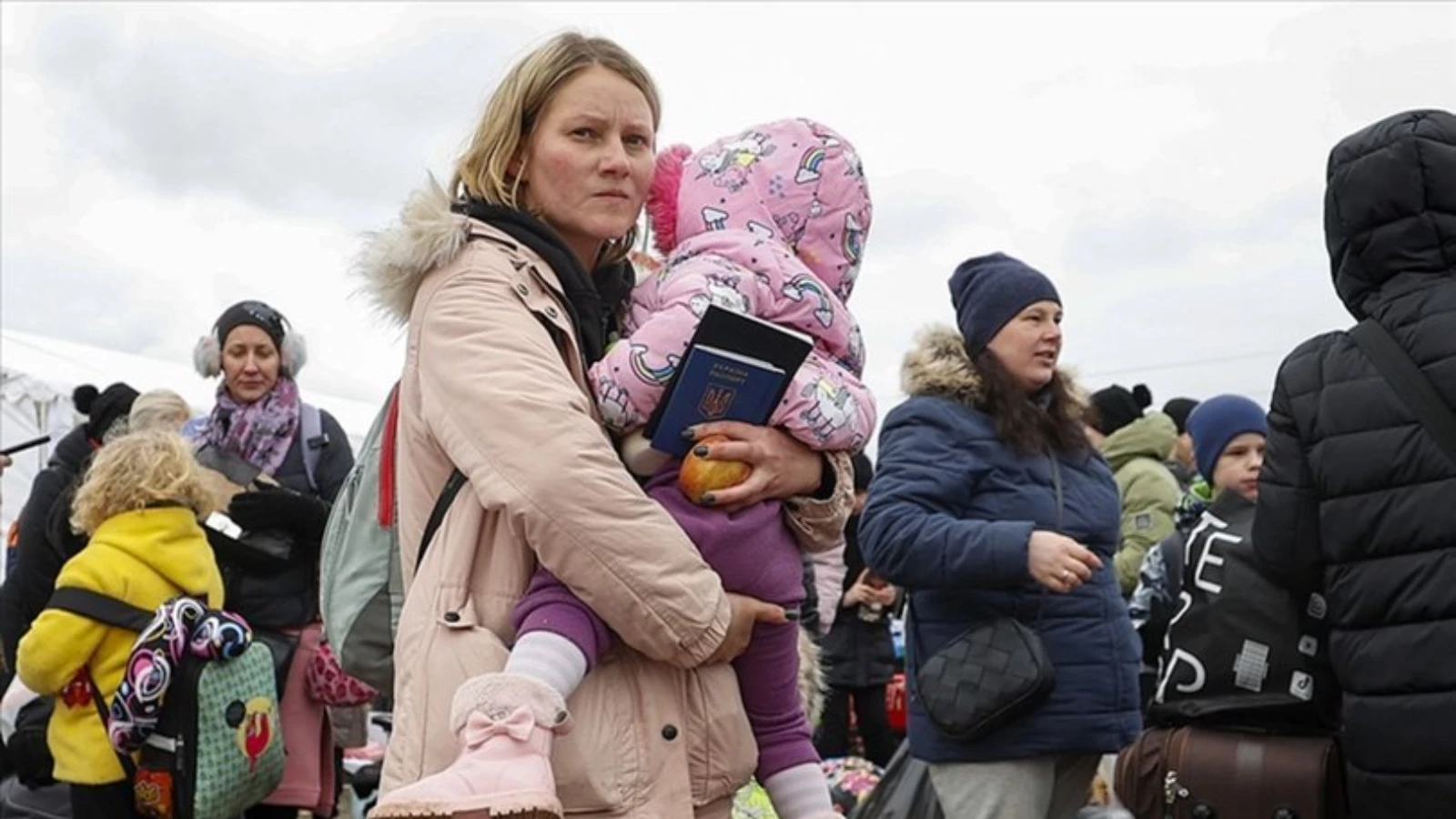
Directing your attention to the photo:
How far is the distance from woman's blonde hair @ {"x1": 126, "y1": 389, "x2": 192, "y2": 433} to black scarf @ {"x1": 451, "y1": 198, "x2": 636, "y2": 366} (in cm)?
339

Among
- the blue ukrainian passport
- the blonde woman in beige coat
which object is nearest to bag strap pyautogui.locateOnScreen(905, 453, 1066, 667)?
the blonde woman in beige coat

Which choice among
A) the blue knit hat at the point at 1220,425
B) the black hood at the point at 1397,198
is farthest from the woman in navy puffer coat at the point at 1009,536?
the black hood at the point at 1397,198

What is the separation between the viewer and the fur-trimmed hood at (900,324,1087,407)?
3744mm

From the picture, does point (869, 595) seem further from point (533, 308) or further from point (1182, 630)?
point (533, 308)

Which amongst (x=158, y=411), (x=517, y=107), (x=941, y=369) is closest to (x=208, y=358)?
(x=158, y=411)

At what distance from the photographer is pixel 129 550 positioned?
4188mm

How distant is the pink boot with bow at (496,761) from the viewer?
1487mm

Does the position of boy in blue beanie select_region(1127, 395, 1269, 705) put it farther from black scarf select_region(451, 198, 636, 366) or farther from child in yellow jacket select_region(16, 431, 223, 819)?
child in yellow jacket select_region(16, 431, 223, 819)

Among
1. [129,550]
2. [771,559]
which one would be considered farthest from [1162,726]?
[129,550]

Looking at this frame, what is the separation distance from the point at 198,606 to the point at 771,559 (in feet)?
8.27

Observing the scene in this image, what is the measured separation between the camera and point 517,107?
2.02 m

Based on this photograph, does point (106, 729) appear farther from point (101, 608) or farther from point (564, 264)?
point (564, 264)

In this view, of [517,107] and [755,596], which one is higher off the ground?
[517,107]

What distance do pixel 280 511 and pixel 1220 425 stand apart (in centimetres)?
296
